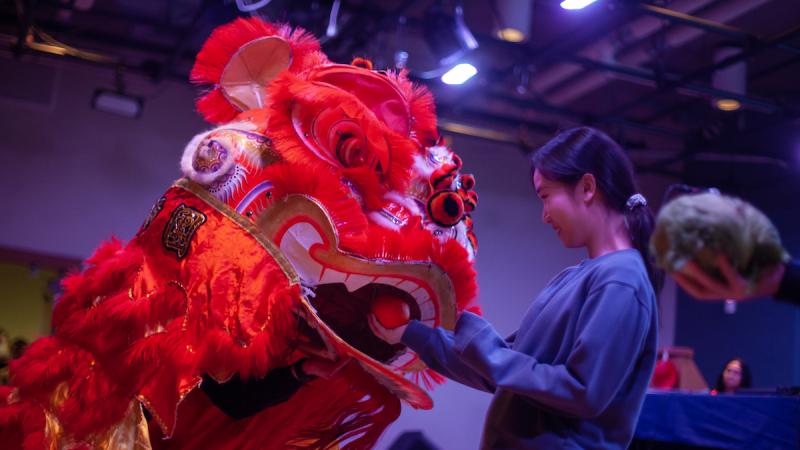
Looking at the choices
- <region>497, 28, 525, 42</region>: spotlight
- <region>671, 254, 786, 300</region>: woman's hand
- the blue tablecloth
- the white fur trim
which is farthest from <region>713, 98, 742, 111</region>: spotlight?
<region>671, 254, 786, 300</region>: woman's hand

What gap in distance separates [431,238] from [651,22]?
468 centimetres

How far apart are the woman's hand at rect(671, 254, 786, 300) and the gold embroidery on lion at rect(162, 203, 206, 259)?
1.13m

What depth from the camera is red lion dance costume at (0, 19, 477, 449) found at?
1.64 meters

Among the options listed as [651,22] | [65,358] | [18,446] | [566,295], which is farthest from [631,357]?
[651,22]

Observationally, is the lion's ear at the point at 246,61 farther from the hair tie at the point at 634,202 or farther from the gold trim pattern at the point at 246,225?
the hair tie at the point at 634,202

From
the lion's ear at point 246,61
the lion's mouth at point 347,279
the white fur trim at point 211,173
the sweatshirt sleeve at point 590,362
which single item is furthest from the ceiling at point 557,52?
the sweatshirt sleeve at point 590,362

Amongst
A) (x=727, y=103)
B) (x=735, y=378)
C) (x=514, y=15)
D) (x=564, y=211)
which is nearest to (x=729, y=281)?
(x=564, y=211)

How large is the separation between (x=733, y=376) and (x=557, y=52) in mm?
2510

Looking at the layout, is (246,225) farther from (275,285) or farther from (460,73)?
(460,73)

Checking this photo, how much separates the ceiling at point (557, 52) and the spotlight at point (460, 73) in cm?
15

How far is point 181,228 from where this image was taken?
1775mm

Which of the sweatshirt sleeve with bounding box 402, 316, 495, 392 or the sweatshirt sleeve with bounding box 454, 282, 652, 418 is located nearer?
the sweatshirt sleeve with bounding box 454, 282, 652, 418

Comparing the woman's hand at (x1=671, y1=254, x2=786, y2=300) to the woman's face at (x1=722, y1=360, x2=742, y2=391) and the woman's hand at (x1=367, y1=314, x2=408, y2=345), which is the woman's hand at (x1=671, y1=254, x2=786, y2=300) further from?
the woman's face at (x1=722, y1=360, x2=742, y2=391)

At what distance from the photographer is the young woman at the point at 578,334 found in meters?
1.21
